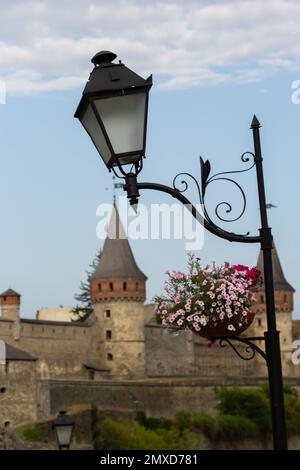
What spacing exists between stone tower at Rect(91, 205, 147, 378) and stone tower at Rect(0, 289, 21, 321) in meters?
5.72

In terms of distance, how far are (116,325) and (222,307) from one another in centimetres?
5088

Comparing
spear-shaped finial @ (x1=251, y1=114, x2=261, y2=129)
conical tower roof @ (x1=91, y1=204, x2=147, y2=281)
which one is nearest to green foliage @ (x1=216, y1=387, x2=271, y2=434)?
conical tower roof @ (x1=91, y1=204, x2=147, y2=281)

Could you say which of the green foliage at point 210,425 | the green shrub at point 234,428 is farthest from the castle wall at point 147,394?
the green shrub at point 234,428

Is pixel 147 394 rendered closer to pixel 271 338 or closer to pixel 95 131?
pixel 271 338

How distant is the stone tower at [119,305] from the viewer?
5744cm

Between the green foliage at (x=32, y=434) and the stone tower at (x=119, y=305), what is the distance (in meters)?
14.8

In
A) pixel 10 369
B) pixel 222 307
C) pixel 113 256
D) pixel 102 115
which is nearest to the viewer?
pixel 102 115

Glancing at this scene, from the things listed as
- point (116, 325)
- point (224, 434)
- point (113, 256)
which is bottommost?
point (224, 434)

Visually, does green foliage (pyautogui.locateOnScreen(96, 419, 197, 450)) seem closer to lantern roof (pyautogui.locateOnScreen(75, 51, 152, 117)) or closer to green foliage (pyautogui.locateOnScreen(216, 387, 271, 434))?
green foliage (pyautogui.locateOnScreen(216, 387, 271, 434))

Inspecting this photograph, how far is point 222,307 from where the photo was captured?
7367 mm

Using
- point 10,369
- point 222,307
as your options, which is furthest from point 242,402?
point 222,307

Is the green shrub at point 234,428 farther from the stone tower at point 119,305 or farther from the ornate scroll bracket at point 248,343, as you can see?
the ornate scroll bracket at point 248,343

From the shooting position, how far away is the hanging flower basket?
7.41 m
